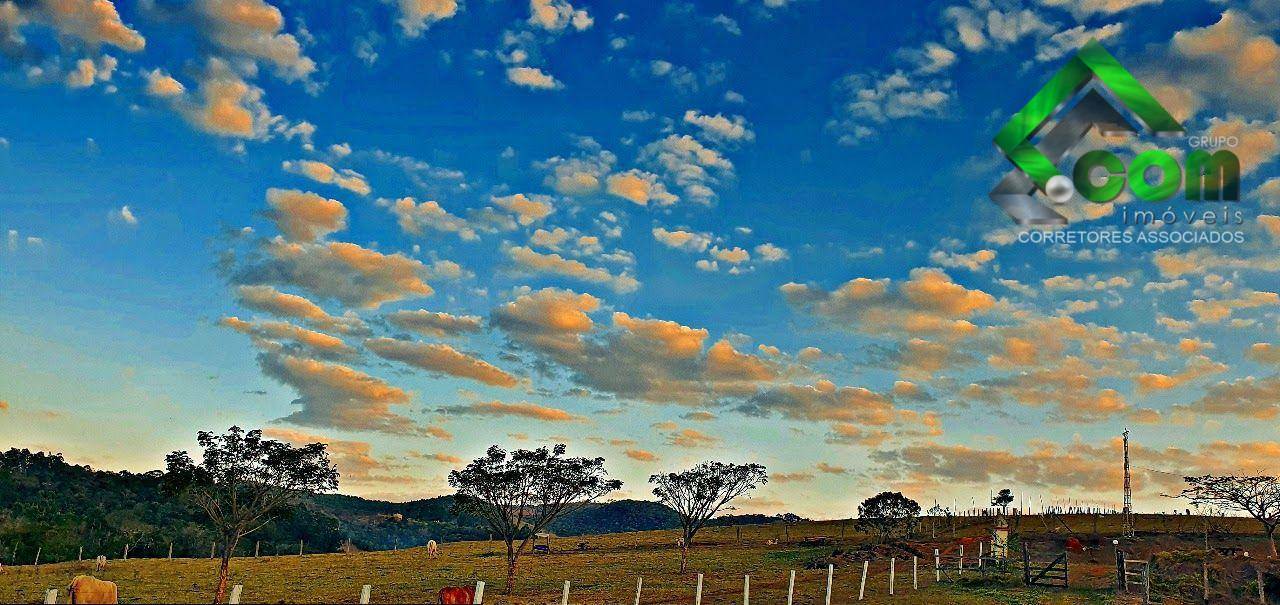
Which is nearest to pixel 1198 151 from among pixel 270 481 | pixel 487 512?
pixel 487 512

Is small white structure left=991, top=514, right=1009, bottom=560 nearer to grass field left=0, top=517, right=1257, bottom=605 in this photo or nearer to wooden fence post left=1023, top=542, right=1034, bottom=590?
grass field left=0, top=517, right=1257, bottom=605

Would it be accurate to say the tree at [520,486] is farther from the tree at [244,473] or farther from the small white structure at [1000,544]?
the small white structure at [1000,544]

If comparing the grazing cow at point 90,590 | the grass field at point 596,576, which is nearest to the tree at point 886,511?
the grass field at point 596,576

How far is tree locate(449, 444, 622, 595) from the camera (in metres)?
71.2

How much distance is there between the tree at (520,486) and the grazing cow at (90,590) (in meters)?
38.1

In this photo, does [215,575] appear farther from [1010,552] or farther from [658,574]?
[1010,552]

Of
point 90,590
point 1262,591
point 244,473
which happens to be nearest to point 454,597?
point 90,590

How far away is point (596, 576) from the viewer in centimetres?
8088

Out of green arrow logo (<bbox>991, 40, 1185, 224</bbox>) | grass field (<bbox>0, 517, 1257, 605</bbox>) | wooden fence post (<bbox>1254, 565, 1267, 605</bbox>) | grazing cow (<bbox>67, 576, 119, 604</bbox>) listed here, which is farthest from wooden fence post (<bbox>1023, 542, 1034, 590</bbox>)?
grazing cow (<bbox>67, 576, 119, 604</bbox>)

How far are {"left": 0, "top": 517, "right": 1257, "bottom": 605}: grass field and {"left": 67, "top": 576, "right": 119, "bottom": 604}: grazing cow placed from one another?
26907 mm

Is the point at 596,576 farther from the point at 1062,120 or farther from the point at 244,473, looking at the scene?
the point at 1062,120

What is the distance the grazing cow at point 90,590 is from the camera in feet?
105

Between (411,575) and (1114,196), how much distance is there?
67661mm

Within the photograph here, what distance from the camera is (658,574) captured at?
269 ft
